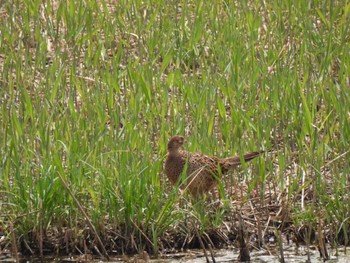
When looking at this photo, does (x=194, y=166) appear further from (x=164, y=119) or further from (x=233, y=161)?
(x=164, y=119)

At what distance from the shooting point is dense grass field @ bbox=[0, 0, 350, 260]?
6.78 m

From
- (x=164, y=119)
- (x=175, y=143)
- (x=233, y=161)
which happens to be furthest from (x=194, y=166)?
(x=164, y=119)

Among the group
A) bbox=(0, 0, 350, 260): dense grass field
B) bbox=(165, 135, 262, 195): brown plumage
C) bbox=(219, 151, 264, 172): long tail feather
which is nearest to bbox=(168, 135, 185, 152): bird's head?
bbox=(165, 135, 262, 195): brown plumage

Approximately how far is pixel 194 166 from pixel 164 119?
2.83ft

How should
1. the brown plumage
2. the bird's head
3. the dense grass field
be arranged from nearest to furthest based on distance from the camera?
the dense grass field → the brown plumage → the bird's head

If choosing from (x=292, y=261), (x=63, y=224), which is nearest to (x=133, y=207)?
(x=63, y=224)

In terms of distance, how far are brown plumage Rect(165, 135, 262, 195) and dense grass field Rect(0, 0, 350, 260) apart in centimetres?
9

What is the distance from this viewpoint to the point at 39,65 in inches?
372

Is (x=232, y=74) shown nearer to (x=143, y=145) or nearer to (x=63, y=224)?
(x=143, y=145)

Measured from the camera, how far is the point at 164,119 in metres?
8.07

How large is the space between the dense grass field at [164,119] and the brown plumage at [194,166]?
9 cm

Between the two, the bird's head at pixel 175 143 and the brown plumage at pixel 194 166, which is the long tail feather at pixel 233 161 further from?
the bird's head at pixel 175 143

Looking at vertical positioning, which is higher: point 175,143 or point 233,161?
point 175,143

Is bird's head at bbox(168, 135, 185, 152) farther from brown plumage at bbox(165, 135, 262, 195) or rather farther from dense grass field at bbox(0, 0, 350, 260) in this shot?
dense grass field at bbox(0, 0, 350, 260)
